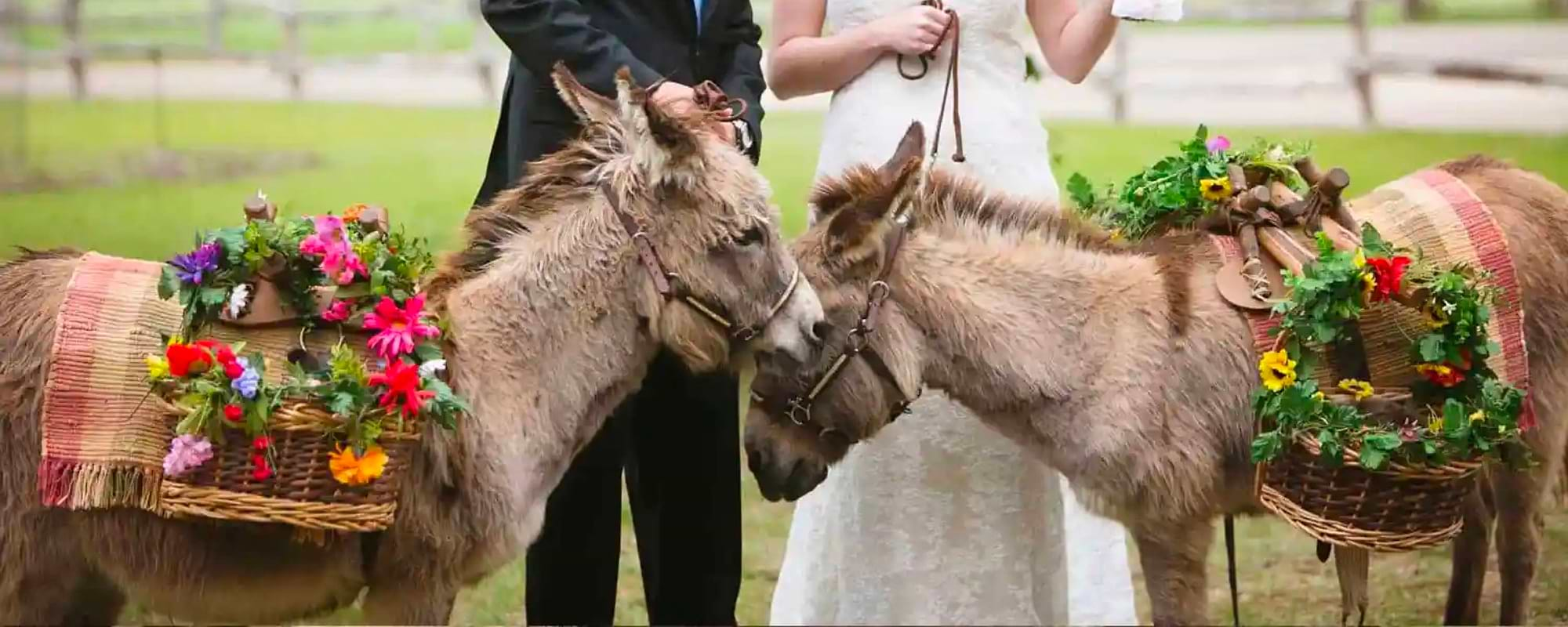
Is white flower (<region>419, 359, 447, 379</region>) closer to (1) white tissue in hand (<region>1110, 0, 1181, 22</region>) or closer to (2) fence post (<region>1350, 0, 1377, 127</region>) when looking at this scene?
(1) white tissue in hand (<region>1110, 0, 1181, 22</region>)

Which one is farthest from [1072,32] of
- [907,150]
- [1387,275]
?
[1387,275]

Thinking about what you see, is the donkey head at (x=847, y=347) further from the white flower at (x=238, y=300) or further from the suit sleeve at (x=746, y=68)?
the white flower at (x=238, y=300)

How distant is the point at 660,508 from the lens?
314 cm

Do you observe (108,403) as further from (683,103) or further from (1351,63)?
(1351,63)

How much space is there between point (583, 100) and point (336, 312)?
0.53 metres

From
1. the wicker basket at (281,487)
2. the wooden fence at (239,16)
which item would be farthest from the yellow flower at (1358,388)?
the wooden fence at (239,16)

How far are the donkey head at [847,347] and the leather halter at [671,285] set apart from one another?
14cm

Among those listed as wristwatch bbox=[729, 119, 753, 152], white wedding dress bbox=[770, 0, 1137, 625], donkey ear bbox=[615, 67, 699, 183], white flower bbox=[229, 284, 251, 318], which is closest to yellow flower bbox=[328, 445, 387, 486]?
white flower bbox=[229, 284, 251, 318]

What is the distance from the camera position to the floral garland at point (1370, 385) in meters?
2.53

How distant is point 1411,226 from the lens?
297 cm

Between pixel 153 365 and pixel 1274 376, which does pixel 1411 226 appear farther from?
pixel 153 365

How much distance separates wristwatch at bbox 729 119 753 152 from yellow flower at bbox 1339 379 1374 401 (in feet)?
3.76

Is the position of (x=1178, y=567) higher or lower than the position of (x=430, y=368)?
lower

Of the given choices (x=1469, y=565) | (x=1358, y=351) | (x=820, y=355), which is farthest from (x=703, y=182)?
(x=1469, y=565)
